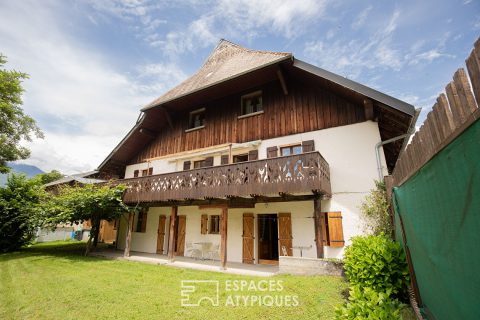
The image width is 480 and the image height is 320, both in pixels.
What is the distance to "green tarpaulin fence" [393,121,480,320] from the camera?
58.4 inches

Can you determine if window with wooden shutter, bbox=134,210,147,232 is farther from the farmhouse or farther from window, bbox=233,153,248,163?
window, bbox=233,153,248,163

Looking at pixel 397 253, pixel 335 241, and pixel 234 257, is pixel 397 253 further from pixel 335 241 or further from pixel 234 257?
pixel 234 257

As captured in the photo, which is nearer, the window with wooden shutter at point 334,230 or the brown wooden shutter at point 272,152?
the window with wooden shutter at point 334,230

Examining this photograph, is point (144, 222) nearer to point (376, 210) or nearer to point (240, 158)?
point (240, 158)

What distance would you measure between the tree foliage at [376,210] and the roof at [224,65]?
7.03 m

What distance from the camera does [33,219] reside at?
1388 cm

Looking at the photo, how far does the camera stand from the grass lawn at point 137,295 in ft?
18.2

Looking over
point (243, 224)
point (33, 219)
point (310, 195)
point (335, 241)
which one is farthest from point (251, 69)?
point (33, 219)

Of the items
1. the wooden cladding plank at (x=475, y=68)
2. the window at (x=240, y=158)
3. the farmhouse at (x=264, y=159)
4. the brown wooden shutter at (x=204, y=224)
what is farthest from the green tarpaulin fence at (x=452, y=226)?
the brown wooden shutter at (x=204, y=224)

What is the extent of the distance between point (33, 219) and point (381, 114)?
63.2ft

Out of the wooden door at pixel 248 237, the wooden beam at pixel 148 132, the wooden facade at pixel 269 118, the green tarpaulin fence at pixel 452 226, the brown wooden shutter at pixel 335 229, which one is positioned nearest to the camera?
the green tarpaulin fence at pixel 452 226

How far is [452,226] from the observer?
1851mm

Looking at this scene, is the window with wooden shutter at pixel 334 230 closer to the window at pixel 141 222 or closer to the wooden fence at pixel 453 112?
the wooden fence at pixel 453 112

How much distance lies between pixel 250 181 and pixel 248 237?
145 inches
